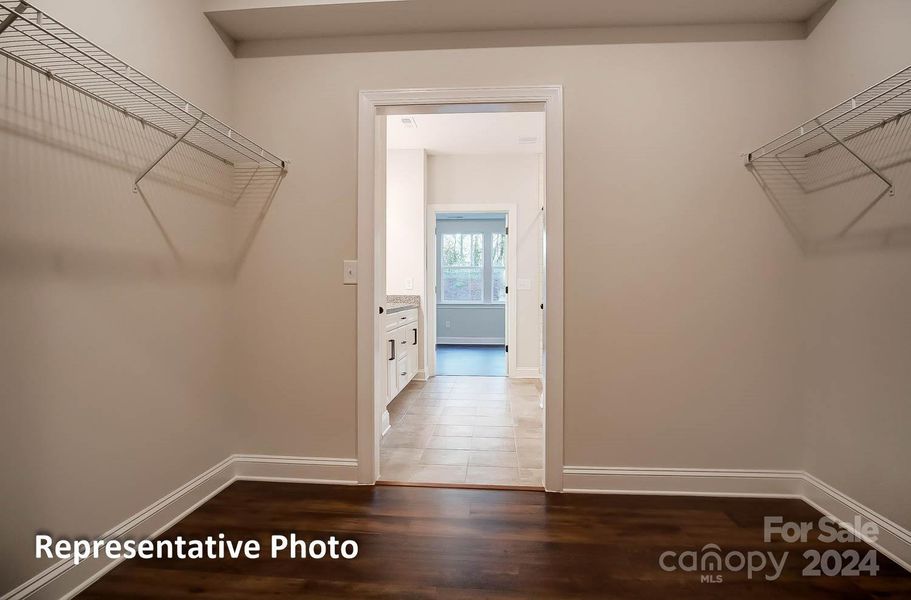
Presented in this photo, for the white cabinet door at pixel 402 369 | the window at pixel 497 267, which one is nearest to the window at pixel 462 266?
the window at pixel 497 267

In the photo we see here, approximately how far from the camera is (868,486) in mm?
1720

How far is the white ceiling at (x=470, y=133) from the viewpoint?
419cm

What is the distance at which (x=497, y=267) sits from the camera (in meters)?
9.02

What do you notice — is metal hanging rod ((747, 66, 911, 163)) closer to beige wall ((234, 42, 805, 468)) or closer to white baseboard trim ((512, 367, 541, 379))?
beige wall ((234, 42, 805, 468))

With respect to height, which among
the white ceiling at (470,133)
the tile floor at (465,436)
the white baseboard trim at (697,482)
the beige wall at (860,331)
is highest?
the white ceiling at (470,133)

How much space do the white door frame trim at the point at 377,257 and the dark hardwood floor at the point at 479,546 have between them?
26cm

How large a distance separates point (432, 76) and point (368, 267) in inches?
41.0

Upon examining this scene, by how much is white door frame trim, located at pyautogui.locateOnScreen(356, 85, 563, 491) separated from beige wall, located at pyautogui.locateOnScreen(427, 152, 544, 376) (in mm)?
3155

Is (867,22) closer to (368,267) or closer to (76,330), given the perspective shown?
(368,267)

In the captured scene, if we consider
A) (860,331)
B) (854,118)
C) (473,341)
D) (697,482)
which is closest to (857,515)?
(697,482)

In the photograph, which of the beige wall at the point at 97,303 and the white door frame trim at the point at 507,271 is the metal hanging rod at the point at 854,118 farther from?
the white door frame trim at the point at 507,271

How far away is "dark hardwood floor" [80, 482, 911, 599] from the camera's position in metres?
1.43

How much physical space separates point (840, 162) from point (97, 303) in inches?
119

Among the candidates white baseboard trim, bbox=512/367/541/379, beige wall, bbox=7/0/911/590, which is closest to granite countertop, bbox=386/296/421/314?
white baseboard trim, bbox=512/367/541/379
